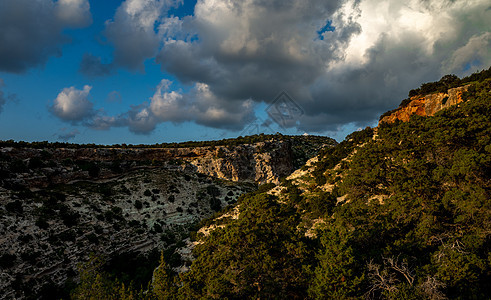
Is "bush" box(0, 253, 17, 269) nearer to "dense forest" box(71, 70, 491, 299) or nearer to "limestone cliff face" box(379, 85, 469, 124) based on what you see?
"dense forest" box(71, 70, 491, 299)

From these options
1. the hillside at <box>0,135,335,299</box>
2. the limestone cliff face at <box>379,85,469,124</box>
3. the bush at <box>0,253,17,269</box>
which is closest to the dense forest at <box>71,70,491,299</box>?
the limestone cliff face at <box>379,85,469,124</box>

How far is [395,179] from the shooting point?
929 inches

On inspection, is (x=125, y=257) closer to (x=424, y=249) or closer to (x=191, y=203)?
(x=191, y=203)

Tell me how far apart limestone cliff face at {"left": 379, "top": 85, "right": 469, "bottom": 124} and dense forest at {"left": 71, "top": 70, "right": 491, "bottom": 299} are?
108 inches

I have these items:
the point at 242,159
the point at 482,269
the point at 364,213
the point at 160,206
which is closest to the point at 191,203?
the point at 160,206

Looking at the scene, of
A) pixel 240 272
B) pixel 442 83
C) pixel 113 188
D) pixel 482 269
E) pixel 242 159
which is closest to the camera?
pixel 482 269

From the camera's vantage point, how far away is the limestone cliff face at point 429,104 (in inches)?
1226

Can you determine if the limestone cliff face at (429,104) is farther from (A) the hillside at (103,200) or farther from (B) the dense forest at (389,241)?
(A) the hillside at (103,200)

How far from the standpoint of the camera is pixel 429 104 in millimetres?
34594

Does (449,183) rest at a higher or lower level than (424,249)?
higher

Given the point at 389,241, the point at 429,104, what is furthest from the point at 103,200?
the point at 429,104

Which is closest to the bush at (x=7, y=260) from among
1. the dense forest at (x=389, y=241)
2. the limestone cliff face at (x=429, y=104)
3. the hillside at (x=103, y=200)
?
the hillside at (x=103, y=200)

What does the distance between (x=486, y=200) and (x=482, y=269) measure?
4867 millimetres

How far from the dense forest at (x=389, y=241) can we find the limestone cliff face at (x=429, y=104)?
9.00 feet
